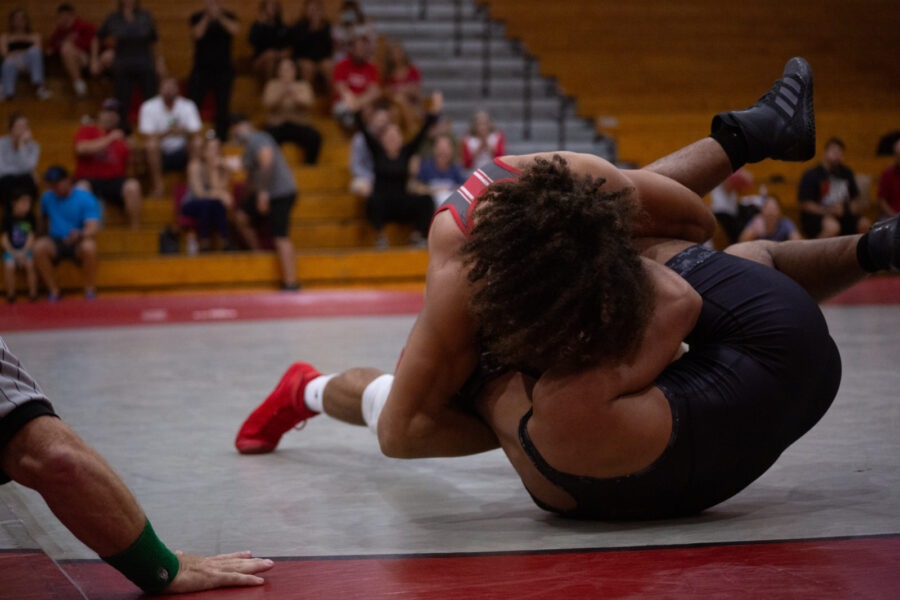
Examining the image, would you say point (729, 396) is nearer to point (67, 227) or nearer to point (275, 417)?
point (275, 417)

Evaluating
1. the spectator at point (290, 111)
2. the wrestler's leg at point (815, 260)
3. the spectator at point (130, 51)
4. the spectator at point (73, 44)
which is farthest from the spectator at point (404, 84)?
the wrestler's leg at point (815, 260)

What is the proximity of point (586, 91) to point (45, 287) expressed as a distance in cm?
620

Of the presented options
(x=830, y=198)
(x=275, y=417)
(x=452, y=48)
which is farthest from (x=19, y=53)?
(x=275, y=417)

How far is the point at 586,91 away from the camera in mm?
12570

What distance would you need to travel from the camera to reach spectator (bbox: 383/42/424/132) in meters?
10.8

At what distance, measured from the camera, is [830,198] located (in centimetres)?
983

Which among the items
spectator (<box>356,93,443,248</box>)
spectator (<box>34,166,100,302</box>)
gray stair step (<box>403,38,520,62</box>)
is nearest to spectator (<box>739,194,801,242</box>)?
spectator (<box>356,93,443,248</box>)

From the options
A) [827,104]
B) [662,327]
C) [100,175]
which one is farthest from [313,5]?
[662,327]

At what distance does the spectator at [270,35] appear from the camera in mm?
11078

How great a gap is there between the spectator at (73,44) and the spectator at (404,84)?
2.79 metres

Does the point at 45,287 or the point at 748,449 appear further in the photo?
the point at 45,287

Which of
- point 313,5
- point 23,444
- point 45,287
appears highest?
point 313,5

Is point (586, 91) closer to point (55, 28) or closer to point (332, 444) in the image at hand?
point (55, 28)

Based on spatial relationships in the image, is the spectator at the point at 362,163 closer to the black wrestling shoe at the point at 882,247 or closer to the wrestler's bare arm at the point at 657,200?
the wrestler's bare arm at the point at 657,200
